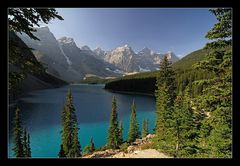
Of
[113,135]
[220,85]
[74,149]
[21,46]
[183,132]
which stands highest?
[21,46]

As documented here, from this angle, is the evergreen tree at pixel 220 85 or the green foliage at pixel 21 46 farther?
the evergreen tree at pixel 220 85

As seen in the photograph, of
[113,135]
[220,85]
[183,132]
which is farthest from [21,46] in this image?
[113,135]

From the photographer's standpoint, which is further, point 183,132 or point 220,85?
point 183,132

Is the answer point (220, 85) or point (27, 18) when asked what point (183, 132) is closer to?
point (220, 85)

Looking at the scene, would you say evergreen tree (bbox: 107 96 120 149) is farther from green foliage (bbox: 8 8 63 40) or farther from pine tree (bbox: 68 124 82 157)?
green foliage (bbox: 8 8 63 40)

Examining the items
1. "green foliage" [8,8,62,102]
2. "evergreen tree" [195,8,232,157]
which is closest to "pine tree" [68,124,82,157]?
"evergreen tree" [195,8,232,157]

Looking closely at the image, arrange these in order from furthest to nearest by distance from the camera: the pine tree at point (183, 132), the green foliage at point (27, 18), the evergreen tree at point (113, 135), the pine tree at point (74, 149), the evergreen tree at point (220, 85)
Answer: the evergreen tree at point (113, 135)
the pine tree at point (74, 149)
the pine tree at point (183, 132)
the evergreen tree at point (220, 85)
the green foliage at point (27, 18)

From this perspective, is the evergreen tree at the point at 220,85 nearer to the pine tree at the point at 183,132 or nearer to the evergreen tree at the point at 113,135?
the pine tree at the point at 183,132

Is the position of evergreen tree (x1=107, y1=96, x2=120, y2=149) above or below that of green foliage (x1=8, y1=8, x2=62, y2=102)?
below

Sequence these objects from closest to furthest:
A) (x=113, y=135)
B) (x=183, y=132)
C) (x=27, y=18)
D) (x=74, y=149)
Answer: (x=27, y=18)
(x=183, y=132)
(x=74, y=149)
(x=113, y=135)

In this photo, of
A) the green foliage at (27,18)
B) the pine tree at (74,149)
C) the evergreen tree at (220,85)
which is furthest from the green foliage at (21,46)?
the pine tree at (74,149)
